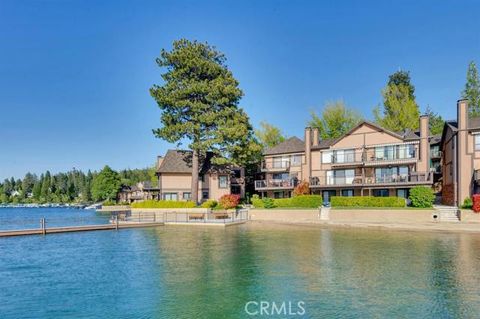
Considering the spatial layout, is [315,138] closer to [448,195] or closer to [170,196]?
[448,195]

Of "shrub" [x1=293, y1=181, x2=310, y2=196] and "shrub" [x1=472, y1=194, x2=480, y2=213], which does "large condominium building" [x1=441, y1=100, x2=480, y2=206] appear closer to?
"shrub" [x1=472, y1=194, x2=480, y2=213]

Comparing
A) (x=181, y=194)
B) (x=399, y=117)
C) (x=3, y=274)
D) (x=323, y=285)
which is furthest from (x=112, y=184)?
(x=323, y=285)

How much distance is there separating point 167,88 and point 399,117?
1501 inches

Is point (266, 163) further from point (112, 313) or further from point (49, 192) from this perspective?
point (49, 192)

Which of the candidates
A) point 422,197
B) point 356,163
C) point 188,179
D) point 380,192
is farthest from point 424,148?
point 188,179

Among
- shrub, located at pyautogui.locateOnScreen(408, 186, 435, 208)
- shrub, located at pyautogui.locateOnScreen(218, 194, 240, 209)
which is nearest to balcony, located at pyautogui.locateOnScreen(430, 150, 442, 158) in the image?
shrub, located at pyautogui.locateOnScreen(408, 186, 435, 208)

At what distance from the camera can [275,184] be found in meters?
50.0

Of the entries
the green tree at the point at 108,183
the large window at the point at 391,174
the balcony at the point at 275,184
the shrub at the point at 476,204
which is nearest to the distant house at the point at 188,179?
the balcony at the point at 275,184

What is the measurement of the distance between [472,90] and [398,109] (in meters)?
11.6

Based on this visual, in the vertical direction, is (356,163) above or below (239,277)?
above

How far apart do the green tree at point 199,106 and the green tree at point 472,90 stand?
123 ft

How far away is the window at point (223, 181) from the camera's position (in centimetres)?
5272

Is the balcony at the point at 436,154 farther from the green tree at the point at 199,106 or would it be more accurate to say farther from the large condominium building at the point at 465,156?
the green tree at the point at 199,106

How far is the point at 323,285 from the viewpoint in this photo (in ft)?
46.4
